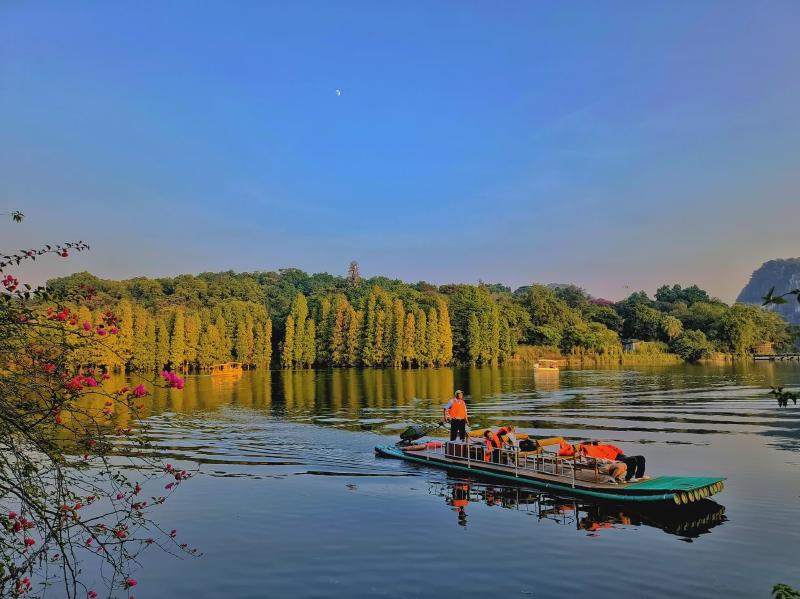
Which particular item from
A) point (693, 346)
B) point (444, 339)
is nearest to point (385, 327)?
point (444, 339)

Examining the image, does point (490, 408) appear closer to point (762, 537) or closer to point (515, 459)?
point (515, 459)

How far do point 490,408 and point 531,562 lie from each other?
27.5 metres

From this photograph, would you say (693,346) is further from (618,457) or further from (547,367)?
(618,457)

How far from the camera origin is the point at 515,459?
61.4 ft

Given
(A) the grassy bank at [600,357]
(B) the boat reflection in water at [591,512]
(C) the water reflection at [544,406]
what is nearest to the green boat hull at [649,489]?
(B) the boat reflection in water at [591,512]

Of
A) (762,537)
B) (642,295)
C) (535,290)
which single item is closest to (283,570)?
(762,537)

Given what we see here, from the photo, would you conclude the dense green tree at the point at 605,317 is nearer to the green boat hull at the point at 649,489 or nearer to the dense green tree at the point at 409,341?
the dense green tree at the point at 409,341

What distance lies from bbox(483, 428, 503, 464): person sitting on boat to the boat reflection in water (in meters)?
1.73

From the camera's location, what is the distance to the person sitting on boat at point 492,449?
19.7 meters

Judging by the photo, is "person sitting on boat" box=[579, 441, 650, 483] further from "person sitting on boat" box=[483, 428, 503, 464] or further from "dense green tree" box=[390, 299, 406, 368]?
"dense green tree" box=[390, 299, 406, 368]

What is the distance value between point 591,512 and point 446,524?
145 inches

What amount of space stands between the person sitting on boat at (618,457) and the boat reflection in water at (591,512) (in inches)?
55.7

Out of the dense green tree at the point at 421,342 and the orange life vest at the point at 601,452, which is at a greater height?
the dense green tree at the point at 421,342

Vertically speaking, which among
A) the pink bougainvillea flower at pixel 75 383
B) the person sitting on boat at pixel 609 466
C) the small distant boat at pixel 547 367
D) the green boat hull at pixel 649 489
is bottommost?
the green boat hull at pixel 649 489
